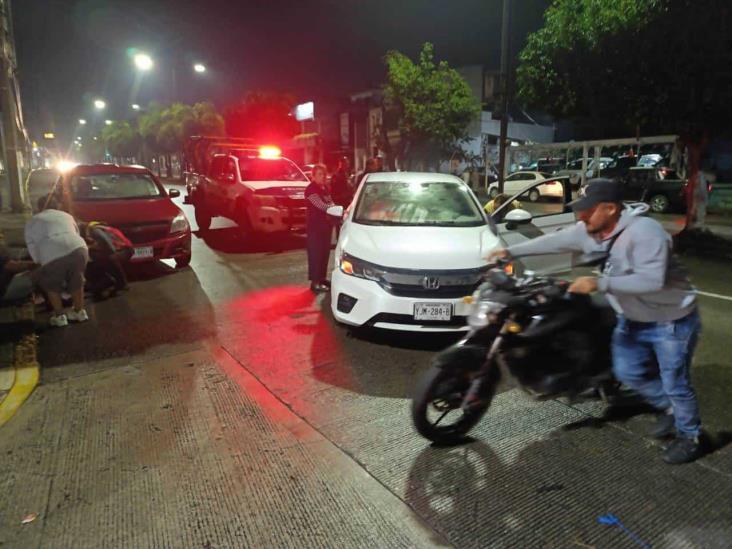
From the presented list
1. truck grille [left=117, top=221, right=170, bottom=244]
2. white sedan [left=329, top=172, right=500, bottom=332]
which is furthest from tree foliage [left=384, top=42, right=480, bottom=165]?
white sedan [left=329, top=172, right=500, bottom=332]

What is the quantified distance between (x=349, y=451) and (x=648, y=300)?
6.52ft

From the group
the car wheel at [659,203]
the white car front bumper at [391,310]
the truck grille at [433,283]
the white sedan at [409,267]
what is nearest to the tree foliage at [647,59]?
the car wheel at [659,203]

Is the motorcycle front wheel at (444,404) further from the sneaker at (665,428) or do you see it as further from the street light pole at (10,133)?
the street light pole at (10,133)

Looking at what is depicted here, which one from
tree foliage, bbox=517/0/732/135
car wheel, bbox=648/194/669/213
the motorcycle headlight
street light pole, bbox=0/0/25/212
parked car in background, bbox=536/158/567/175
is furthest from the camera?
parked car in background, bbox=536/158/567/175

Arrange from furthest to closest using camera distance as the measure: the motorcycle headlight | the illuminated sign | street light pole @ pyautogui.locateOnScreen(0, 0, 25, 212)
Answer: the illuminated sign, street light pole @ pyautogui.locateOnScreen(0, 0, 25, 212), the motorcycle headlight

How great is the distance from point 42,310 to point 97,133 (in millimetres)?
110124

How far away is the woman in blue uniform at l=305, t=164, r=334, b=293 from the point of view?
684 cm

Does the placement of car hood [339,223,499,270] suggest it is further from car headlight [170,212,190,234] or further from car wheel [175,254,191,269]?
car wheel [175,254,191,269]

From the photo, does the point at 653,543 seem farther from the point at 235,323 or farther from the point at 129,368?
Answer: the point at 235,323

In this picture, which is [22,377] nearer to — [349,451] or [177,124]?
[349,451]

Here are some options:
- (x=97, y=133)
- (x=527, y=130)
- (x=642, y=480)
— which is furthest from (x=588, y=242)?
(x=97, y=133)

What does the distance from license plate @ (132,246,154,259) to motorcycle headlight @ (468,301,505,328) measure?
19.5 ft

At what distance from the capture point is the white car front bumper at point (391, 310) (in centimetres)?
446

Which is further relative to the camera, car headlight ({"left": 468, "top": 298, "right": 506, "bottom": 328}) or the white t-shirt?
the white t-shirt
